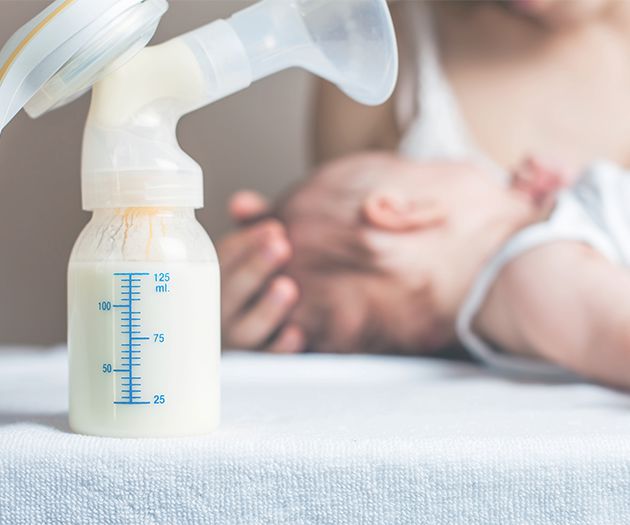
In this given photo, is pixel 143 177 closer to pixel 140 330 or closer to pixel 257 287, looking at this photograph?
pixel 140 330

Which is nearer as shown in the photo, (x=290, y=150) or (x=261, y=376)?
(x=261, y=376)

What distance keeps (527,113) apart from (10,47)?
117cm

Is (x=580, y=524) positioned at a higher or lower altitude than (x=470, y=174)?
lower

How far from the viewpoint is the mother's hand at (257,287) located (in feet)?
4.02

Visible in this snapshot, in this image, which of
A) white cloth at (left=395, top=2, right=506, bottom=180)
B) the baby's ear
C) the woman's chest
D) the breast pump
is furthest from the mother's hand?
the breast pump

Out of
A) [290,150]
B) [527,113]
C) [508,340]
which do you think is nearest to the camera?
[508,340]

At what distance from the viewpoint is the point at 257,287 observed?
4.21ft

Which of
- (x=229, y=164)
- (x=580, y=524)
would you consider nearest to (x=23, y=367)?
(x=580, y=524)

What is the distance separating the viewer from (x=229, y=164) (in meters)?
1.90

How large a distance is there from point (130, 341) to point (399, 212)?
643 mm

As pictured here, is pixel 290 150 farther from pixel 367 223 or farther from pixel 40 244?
pixel 367 223

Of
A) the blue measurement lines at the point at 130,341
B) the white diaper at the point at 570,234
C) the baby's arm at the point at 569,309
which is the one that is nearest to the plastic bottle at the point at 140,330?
the blue measurement lines at the point at 130,341

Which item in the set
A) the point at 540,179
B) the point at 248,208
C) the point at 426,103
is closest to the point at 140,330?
the point at 248,208

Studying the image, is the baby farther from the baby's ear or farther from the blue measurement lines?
the blue measurement lines
